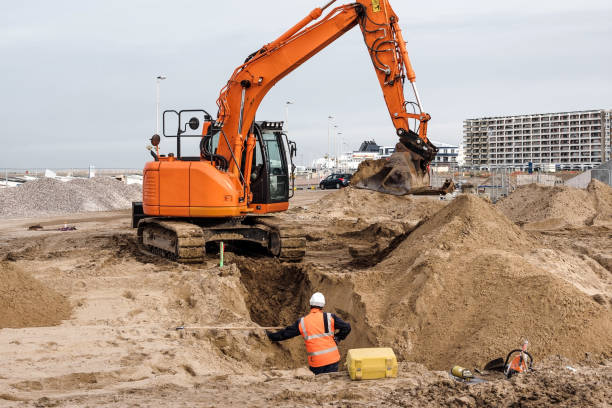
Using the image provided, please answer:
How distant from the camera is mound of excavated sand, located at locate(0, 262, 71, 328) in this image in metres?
8.88

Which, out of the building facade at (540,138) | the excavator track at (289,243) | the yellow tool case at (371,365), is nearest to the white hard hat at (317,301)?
the yellow tool case at (371,365)

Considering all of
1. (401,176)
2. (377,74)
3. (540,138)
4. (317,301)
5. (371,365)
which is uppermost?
(540,138)

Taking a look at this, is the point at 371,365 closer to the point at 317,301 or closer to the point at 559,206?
the point at 317,301

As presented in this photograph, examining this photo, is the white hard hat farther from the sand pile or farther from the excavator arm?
the sand pile

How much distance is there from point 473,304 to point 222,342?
3555 millimetres

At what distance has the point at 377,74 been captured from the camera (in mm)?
12547

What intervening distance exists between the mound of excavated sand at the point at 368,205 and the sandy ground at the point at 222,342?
9.97 m

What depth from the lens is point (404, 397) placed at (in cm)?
586

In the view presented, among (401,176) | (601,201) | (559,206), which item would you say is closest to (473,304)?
(401,176)

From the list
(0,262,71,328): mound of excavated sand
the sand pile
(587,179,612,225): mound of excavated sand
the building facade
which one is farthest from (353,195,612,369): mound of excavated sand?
the building facade

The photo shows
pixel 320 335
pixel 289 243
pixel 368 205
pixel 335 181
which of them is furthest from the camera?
pixel 335 181

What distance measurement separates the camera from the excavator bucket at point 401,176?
1161 centimetres

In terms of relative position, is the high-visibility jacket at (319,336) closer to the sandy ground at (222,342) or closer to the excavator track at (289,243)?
the sandy ground at (222,342)

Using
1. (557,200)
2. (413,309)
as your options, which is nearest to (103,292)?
(413,309)
